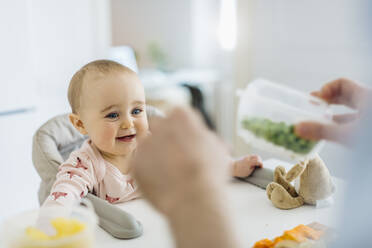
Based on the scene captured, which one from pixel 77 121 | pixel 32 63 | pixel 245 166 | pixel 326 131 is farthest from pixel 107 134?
pixel 32 63

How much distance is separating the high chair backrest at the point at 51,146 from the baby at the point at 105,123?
74mm

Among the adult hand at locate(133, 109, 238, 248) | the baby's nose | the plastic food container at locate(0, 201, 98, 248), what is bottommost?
the plastic food container at locate(0, 201, 98, 248)

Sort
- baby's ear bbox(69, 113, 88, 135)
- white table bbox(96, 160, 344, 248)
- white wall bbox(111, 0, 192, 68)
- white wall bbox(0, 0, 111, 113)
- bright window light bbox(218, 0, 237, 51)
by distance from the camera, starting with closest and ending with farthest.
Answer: white table bbox(96, 160, 344, 248), baby's ear bbox(69, 113, 88, 135), white wall bbox(0, 0, 111, 113), bright window light bbox(218, 0, 237, 51), white wall bbox(111, 0, 192, 68)

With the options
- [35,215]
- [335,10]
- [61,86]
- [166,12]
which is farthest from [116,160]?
[166,12]

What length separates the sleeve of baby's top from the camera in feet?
2.97

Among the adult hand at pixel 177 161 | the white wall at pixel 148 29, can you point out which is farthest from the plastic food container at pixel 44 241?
the white wall at pixel 148 29

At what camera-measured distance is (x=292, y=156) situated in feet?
2.43

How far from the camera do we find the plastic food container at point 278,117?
0.71m

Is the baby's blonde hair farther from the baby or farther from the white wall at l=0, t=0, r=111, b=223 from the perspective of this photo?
the white wall at l=0, t=0, r=111, b=223

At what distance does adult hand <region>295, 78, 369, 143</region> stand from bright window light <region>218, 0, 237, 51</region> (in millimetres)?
3312

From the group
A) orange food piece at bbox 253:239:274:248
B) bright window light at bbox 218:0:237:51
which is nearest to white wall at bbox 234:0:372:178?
orange food piece at bbox 253:239:274:248

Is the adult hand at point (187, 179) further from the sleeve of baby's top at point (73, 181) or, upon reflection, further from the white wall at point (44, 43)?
the white wall at point (44, 43)

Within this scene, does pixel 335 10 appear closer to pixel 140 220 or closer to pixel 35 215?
pixel 140 220

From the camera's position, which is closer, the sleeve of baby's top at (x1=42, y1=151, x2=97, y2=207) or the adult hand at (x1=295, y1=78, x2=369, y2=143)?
the adult hand at (x1=295, y1=78, x2=369, y2=143)
